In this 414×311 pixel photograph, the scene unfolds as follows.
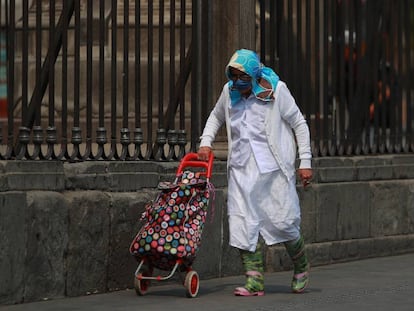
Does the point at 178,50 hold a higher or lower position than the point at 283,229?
higher

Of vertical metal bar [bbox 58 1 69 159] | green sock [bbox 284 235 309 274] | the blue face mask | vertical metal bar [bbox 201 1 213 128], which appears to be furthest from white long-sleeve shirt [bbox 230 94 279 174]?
vertical metal bar [bbox 201 1 213 128]

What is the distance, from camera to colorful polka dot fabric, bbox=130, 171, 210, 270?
9.89m

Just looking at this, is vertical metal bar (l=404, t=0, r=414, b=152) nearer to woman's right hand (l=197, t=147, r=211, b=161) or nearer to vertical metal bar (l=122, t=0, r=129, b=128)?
vertical metal bar (l=122, t=0, r=129, b=128)

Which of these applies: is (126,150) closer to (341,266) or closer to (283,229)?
(283,229)

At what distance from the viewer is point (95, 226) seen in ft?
33.3

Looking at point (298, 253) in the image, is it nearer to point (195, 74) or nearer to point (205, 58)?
point (195, 74)

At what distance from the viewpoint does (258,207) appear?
404 inches

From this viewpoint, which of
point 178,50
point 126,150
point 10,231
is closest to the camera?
point 10,231

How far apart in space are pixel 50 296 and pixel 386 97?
5.85 metres

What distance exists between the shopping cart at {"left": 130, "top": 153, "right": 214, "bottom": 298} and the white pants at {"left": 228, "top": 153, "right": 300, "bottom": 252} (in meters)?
0.25

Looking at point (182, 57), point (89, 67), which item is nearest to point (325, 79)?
A: point (182, 57)

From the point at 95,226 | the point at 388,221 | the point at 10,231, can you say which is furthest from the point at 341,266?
the point at 10,231

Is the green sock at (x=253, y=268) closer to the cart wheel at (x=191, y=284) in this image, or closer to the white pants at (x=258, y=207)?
the white pants at (x=258, y=207)

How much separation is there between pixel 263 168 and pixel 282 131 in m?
0.32
